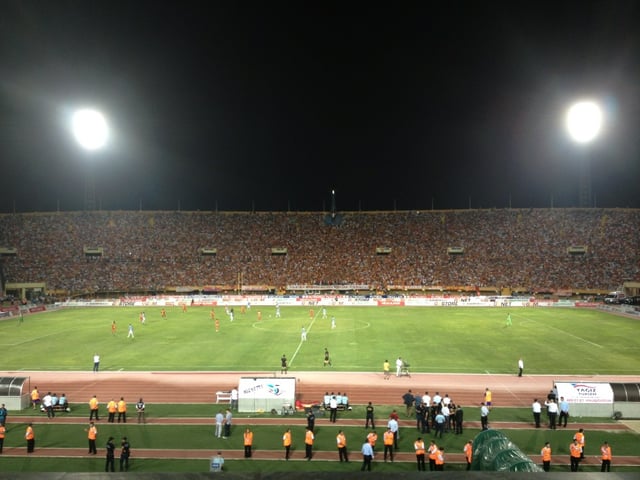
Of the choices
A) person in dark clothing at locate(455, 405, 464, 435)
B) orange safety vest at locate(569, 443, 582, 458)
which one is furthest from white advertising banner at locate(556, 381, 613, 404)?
orange safety vest at locate(569, 443, 582, 458)

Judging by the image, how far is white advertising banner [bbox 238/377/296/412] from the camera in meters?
22.2

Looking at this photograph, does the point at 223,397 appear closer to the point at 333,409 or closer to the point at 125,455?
the point at 333,409

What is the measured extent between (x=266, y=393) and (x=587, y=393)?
1354cm

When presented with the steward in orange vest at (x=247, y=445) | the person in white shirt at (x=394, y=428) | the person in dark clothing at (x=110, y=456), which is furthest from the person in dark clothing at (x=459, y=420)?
the person in dark clothing at (x=110, y=456)

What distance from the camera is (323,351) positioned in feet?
113

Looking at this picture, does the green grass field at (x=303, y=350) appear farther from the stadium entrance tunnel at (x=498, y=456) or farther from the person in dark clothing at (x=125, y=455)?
the stadium entrance tunnel at (x=498, y=456)

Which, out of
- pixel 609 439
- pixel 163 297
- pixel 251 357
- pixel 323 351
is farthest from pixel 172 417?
pixel 163 297

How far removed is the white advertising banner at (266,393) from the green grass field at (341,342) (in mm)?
7185

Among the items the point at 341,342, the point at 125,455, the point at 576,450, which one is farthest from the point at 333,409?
the point at 341,342

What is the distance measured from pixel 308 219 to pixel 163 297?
28.6 meters

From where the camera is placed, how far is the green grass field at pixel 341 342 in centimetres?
3086

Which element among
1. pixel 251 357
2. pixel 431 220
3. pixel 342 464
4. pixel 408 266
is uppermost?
pixel 431 220

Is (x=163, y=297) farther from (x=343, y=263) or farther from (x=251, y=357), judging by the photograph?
(x=251, y=357)

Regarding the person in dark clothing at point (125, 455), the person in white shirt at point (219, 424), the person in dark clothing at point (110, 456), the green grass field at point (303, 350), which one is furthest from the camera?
the person in white shirt at point (219, 424)
